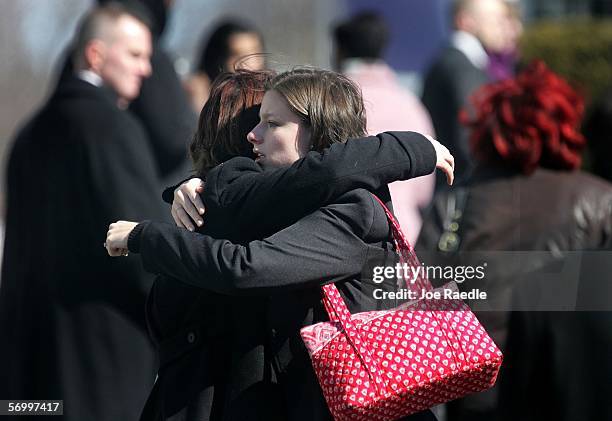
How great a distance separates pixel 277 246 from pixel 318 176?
16 cm

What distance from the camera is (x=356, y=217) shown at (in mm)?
2502

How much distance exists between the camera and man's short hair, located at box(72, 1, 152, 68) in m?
4.89

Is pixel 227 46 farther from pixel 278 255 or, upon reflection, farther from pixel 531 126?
pixel 278 255

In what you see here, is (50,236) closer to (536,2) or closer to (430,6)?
(430,6)

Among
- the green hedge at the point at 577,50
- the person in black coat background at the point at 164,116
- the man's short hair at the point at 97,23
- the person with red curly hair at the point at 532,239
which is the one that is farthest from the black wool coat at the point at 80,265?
the green hedge at the point at 577,50

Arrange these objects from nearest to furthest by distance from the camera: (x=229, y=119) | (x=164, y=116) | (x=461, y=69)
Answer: (x=229, y=119) → (x=164, y=116) → (x=461, y=69)

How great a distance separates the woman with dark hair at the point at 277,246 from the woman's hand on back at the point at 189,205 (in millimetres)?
25

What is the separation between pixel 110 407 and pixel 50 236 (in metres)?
0.66

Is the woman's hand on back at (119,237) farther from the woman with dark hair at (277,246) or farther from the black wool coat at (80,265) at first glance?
the black wool coat at (80,265)

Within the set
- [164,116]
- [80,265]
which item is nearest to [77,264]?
[80,265]

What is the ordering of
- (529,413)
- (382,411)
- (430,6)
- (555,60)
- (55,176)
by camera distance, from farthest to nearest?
(555,60)
(430,6)
(55,176)
(529,413)
(382,411)

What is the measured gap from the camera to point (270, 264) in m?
2.46

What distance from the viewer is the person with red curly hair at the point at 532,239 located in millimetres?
3131

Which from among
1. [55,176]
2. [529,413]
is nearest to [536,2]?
[55,176]
